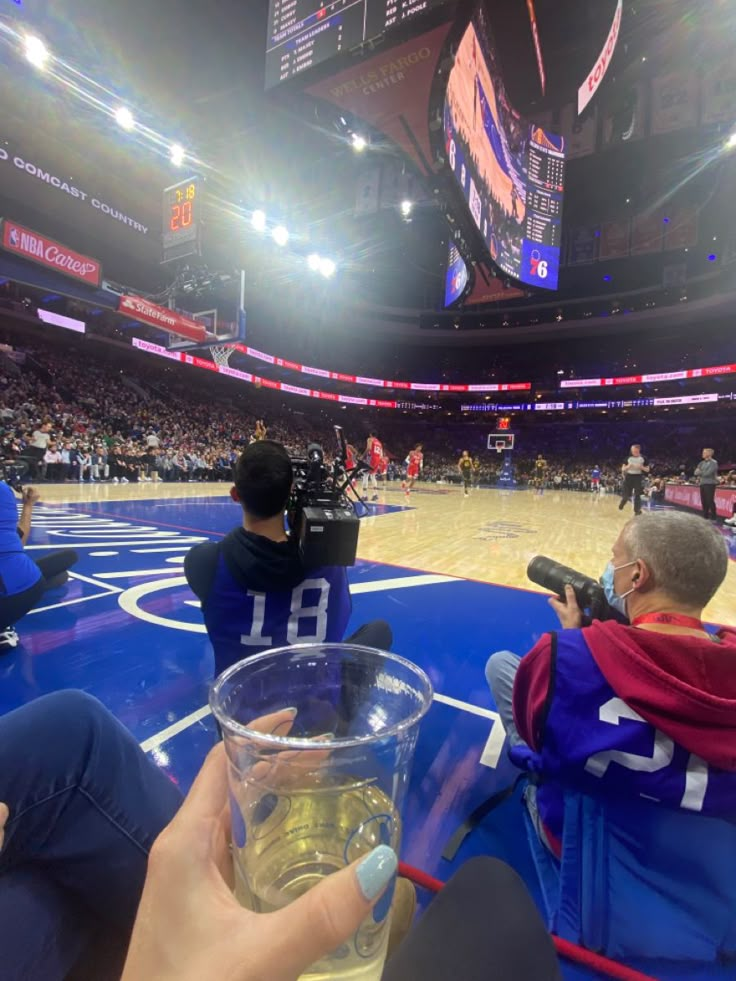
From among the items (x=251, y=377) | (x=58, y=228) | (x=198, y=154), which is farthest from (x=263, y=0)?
(x=251, y=377)

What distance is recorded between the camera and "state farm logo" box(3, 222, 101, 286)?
1137 centimetres

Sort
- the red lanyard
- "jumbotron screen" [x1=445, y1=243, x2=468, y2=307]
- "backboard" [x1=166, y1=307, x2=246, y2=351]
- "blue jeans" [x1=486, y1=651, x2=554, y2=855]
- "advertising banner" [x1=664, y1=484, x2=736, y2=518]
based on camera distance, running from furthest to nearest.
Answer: "jumbotron screen" [x1=445, y1=243, x2=468, y2=307] < "backboard" [x1=166, y1=307, x2=246, y2=351] < "advertising banner" [x1=664, y1=484, x2=736, y2=518] < "blue jeans" [x1=486, y1=651, x2=554, y2=855] < the red lanyard

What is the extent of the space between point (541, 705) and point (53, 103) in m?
16.9

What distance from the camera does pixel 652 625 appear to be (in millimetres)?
1051

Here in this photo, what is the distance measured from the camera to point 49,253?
1239 centimetres

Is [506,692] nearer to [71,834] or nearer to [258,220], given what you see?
[71,834]

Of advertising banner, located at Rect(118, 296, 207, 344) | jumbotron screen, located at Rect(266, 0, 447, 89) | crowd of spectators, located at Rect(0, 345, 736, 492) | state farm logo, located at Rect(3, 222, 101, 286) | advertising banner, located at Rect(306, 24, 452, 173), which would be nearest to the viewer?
jumbotron screen, located at Rect(266, 0, 447, 89)

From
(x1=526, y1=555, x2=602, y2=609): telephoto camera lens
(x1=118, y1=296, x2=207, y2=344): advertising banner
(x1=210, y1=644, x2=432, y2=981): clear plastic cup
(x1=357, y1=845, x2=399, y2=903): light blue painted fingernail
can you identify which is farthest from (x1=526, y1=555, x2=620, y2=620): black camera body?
(x1=118, y1=296, x2=207, y2=344): advertising banner

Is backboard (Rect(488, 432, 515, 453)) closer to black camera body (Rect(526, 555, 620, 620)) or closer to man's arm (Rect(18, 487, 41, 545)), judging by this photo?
man's arm (Rect(18, 487, 41, 545))

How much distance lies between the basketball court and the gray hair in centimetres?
100

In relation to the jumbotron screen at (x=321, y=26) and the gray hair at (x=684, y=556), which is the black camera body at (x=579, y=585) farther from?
the jumbotron screen at (x=321, y=26)

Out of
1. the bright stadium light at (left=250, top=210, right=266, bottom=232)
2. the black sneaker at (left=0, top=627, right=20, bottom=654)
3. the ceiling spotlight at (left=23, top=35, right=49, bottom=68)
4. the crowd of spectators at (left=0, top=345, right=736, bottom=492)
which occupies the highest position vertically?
the bright stadium light at (left=250, top=210, right=266, bottom=232)

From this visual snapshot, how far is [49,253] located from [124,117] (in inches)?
181

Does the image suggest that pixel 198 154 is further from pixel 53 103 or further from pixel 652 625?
pixel 652 625
